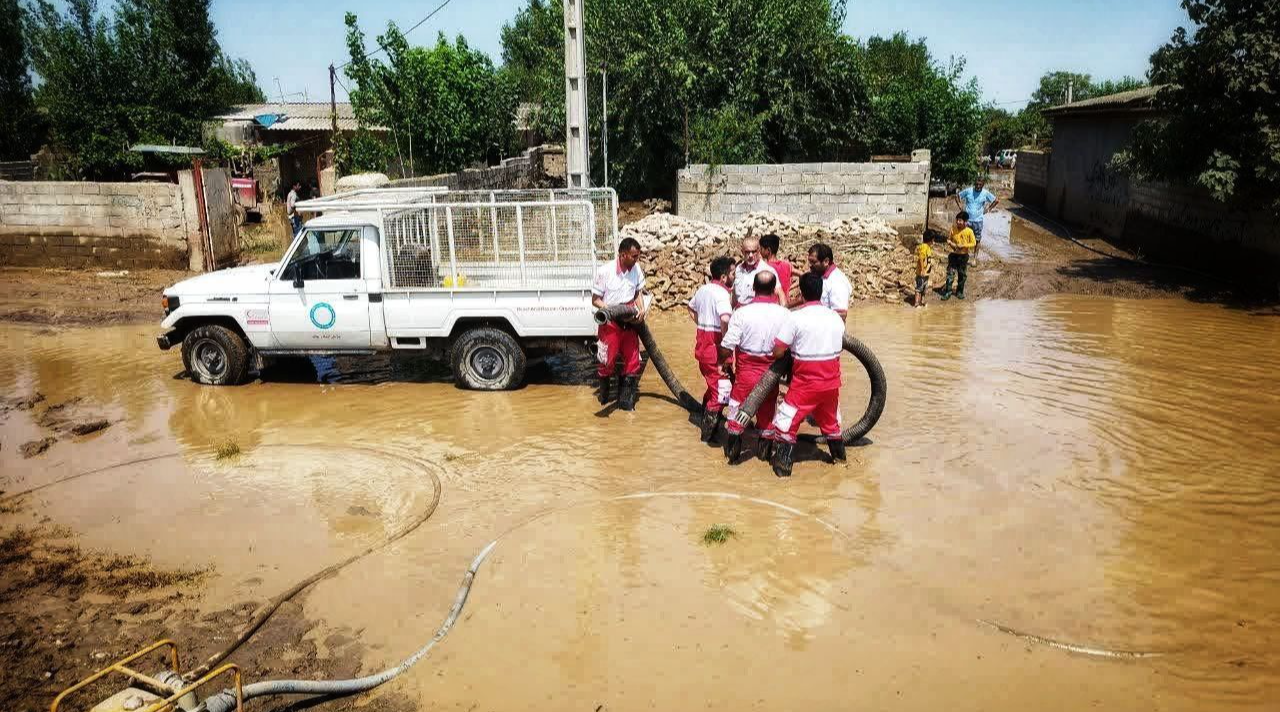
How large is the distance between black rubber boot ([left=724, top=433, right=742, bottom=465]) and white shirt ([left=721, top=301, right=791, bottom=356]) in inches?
30.6

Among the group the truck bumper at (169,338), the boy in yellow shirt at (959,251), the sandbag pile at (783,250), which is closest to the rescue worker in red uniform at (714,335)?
the sandbag pile at (783,250)

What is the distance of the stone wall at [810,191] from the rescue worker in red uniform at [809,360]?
10550mm

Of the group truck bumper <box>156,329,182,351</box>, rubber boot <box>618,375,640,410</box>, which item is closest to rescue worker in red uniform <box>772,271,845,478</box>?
rubber boot <box>618,375,640,410</box>

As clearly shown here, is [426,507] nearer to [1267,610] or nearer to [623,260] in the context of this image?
[623,260]

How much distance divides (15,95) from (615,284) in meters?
32.8

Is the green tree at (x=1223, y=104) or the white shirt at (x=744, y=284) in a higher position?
the green tree at (x=1223, y=104)

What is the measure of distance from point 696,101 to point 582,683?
1935 centimetres

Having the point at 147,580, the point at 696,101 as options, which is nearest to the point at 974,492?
the point at 147,580

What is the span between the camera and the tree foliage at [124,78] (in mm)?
27250

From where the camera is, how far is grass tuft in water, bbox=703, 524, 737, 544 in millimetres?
5781

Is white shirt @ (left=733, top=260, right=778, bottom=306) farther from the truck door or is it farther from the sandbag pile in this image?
the sandbag pile

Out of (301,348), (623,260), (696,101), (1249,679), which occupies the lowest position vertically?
(1249,679)

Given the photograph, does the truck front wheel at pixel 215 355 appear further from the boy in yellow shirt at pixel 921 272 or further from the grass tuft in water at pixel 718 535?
the boy in yellow shirt at pixel 921 272

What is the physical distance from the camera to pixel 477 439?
314 inches
